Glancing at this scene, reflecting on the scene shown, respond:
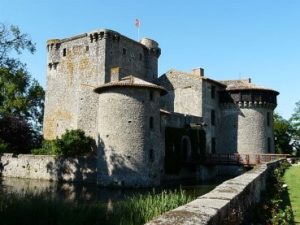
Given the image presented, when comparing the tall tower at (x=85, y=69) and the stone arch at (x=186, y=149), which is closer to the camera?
the stone arch at (x=186, y=149)

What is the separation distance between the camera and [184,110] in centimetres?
3719

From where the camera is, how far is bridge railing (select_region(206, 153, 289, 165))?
101ft

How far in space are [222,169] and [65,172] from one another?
48.9 ft

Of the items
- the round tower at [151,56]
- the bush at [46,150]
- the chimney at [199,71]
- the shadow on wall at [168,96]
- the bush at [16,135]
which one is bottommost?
the bush at [46,150]

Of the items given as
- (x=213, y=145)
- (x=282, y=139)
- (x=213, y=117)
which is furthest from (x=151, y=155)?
(x=282, y=139)

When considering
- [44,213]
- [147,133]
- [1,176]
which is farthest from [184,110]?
[44,213]

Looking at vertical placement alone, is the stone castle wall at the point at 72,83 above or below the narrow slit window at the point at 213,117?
above

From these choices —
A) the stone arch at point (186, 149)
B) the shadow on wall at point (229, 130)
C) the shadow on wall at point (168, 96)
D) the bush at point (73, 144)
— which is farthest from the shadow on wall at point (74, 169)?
the shadow on wall at point (229, 130)

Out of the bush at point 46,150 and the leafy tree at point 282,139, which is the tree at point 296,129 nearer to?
the leafy tree at point 282,139

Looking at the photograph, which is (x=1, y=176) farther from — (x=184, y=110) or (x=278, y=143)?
(x=278, y=143)

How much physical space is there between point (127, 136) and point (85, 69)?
13610 millimetres

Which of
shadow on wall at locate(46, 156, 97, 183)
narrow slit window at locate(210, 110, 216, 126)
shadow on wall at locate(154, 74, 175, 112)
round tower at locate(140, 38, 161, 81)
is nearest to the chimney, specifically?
shadow on wall at locate(154, 74, 175, 112)

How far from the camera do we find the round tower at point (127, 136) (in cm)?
2617

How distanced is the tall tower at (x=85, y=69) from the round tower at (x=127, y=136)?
8.81 m
